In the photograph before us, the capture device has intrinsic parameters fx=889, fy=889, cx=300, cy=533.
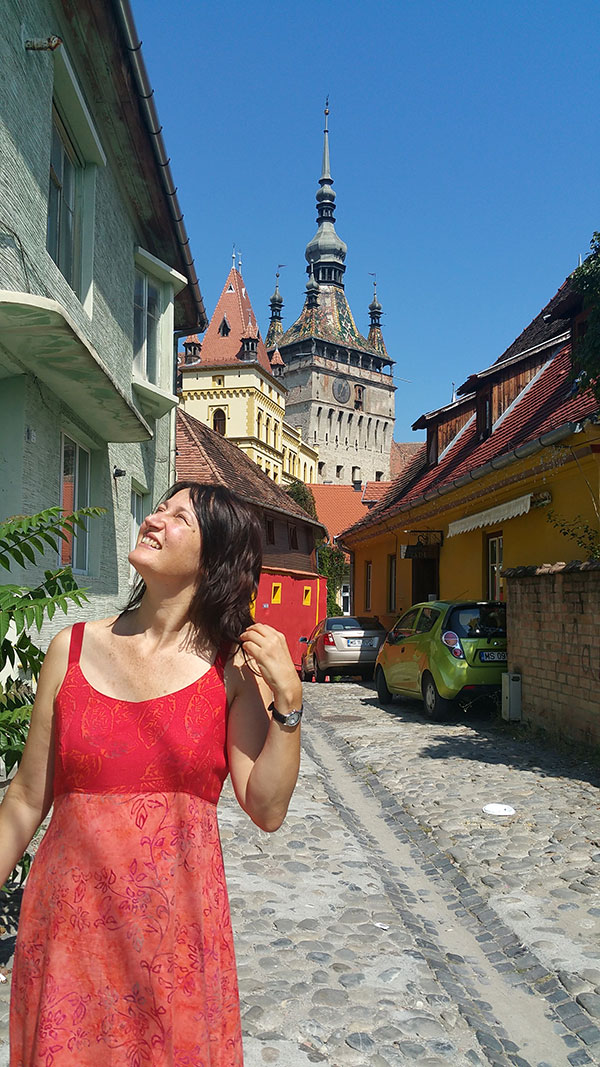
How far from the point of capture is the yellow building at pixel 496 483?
12062mm

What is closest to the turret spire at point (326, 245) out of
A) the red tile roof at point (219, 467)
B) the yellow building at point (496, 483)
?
the red tile roof at point (219, 467)

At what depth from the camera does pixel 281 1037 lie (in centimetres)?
322

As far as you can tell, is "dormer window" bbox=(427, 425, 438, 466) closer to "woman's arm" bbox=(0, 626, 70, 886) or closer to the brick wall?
the brick wall

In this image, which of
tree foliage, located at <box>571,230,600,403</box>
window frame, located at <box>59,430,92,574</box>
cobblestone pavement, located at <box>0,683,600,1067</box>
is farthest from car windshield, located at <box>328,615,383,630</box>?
tree foliage, located at <box>571,230,600,403</box>

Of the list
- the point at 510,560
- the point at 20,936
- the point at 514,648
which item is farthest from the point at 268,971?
the point at 510,560

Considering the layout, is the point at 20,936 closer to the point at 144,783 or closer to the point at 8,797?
the point at 8,797

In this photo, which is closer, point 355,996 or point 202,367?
point 355,996

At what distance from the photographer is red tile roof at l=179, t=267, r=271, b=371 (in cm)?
8781

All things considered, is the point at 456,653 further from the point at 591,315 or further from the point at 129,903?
the point at 129,903

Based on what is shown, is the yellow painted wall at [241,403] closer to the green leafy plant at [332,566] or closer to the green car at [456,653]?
the green leafy plant at [332,566]

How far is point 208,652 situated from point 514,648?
9268 millimetres

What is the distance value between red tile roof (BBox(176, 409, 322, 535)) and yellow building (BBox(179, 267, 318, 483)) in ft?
154

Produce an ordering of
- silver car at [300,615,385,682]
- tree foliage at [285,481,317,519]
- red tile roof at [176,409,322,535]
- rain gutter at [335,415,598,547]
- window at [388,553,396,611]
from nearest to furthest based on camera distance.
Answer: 1. rain gutter at [335,415,598,547]
2. silver car at [300,615,385,682]
3. window at [388,553,396,611]
4. red tile roof at [176,409,322,535]
5. tree foliage at [285,481,317,519]

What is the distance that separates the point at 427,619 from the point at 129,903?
10.9 m
